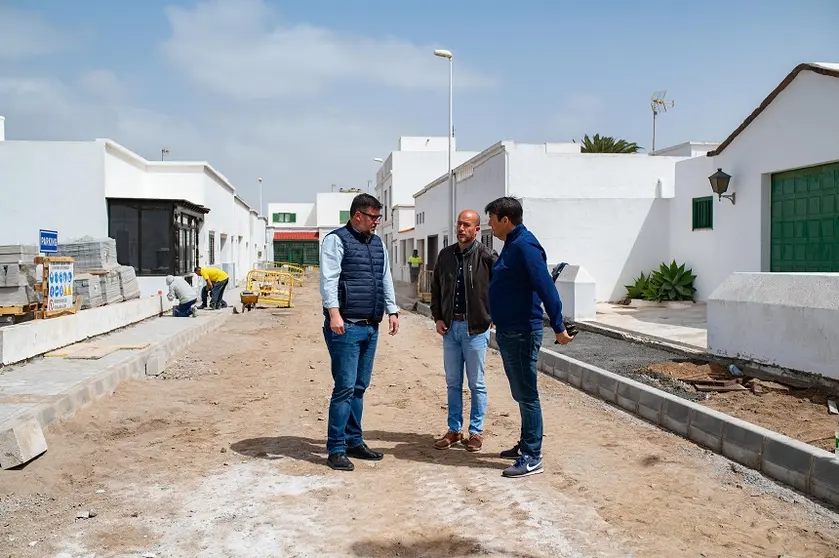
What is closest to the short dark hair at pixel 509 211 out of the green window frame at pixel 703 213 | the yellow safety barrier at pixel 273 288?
the green window frame at pixel 703 213

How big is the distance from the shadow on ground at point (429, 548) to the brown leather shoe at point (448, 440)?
5.70ft

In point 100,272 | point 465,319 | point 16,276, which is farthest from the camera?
point 100,272

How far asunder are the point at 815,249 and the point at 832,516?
28.8ft

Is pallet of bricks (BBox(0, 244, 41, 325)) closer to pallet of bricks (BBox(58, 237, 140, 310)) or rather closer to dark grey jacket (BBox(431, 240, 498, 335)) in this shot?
pallet of bricks (BBox(58, 237, 140, 310))

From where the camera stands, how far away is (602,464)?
504 cm

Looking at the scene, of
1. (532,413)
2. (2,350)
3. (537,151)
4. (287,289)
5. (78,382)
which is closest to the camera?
(532,413)

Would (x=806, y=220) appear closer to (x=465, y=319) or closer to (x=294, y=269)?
(x=465, y=319)

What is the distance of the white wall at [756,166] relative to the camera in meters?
11.3

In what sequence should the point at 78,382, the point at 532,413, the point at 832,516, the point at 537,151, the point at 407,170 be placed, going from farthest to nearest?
the point at 407,170
the point at 537,151
the point at 78,382
the point at 532,413
the point at 832,516

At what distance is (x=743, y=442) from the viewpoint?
5.07 meters

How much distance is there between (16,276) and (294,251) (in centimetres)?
5520

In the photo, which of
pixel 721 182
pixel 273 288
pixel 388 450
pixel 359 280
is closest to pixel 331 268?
pixel 359 280

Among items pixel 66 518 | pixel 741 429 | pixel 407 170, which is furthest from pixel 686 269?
pixel 407 170

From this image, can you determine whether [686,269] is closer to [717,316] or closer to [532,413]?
[717,316]
